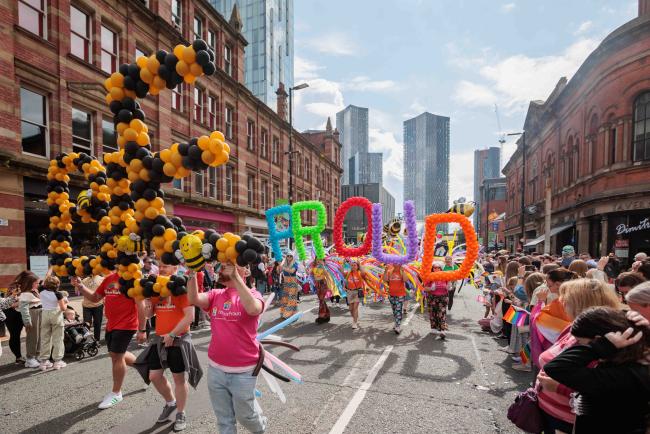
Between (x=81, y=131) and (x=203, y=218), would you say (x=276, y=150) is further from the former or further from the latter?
(x=81, y=131)

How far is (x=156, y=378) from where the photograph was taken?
3.80 metres

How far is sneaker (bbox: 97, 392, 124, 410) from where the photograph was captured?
4.25m

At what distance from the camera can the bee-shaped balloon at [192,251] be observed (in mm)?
3092

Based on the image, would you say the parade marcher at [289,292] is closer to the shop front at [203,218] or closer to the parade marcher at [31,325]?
the parade marcher at [31,325]

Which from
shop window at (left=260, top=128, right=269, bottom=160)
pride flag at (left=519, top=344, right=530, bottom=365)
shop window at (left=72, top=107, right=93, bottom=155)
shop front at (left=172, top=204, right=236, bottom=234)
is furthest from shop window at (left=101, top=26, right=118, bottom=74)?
pride flag at (left=519, top=344, right=530, bottom=365)

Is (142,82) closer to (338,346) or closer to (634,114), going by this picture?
(338,346)

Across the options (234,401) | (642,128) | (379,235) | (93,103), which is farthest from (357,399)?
(642,128)

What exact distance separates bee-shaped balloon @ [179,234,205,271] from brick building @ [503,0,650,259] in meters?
16.8

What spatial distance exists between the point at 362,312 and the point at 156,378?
742 cm

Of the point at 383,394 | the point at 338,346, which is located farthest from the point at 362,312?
the point at 383,394

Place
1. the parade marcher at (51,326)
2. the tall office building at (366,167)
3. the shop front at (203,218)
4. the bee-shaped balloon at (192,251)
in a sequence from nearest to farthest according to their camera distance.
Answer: the bee-shaped balloon at (192,251) < the parade marcher at (51,326) < the shop front at (203,218) < the tall office building at (366,167)

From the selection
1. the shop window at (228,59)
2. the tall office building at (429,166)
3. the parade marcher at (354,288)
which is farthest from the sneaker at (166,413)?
the tall office building at (429,166)

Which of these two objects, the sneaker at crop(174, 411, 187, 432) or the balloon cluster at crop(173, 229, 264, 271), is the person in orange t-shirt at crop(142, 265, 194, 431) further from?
the balloon cluster at crop(173, 229, 264, 271)

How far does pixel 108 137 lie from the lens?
1334 centimetres
